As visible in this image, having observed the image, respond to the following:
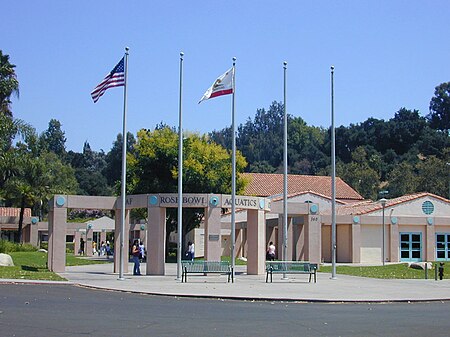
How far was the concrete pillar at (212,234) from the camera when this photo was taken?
33156mm

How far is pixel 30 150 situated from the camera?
201 feet

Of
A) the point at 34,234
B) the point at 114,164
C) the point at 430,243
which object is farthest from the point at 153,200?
the point at 114,164

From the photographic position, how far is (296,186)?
77625 mm

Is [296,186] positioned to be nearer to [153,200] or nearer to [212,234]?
[212,234]

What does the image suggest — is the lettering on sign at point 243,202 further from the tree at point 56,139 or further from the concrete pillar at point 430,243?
the tree at point 56,139

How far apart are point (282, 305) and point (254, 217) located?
14989mm

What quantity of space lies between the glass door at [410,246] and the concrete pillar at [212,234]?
24.6 m

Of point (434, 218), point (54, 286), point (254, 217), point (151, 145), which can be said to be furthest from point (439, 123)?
point (54, 286)

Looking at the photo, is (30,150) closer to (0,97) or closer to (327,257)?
(0,97)

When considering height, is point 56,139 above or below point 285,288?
above

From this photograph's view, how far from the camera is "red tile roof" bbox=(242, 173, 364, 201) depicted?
2940 inches

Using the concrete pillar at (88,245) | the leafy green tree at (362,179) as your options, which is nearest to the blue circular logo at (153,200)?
the concrete pillar at (88,245)

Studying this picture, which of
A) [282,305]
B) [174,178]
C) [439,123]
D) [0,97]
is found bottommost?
[282,305]

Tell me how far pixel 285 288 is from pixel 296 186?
2063 inches
